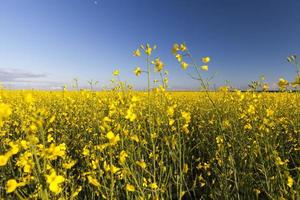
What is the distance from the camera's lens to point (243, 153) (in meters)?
3.39

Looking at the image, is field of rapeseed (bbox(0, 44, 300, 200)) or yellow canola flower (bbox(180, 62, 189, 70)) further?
yellow canola flower (bbox(180, 62, 189, 70))

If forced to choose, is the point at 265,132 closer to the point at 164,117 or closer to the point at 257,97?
the point at 257,97

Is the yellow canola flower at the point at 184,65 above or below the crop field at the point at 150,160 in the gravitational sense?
above

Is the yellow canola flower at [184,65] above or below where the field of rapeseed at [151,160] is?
above

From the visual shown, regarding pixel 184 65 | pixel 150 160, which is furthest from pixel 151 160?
pixel 184 65

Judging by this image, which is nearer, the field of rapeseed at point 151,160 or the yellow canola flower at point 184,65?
the field of rapeseed at point 151,160

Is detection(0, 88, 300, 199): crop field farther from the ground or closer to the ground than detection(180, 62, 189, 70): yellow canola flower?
closer to the ground

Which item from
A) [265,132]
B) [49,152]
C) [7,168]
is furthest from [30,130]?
[7,168]

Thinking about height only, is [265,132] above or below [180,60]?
below

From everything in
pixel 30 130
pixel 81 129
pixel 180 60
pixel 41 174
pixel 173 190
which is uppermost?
pixel 180 60

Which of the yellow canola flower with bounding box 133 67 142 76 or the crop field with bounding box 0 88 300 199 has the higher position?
the yellow canola flower with bounding box 133 67 142 76

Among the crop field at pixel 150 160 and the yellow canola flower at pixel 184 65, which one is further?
the yellow canola flower at pixel 184 65

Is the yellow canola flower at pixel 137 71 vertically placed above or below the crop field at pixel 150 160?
above

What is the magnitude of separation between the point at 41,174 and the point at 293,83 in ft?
5.13
